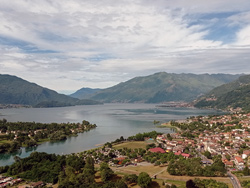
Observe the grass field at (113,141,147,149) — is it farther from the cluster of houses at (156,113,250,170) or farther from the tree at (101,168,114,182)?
the tree at (101,168,114,182)

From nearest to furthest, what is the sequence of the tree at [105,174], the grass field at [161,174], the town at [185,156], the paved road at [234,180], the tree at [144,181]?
the tree at [144,181]
the paved road at [234,180]
the grass field at [161,174]
the tree at [105,174]
the town at [185,156]

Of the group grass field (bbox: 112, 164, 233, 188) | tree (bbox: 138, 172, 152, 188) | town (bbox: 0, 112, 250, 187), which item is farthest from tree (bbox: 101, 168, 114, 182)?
tree (bbox: 138, 172, 152, 188)

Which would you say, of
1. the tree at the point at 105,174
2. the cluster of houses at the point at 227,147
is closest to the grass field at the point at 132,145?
the cluster of houses at the point at 227,147

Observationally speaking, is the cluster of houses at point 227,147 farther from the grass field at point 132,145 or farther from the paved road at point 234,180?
the grass field at point 132,145

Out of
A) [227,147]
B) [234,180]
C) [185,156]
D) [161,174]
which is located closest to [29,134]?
[185,156]

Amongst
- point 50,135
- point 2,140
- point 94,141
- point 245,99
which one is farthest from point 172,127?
point 245,99

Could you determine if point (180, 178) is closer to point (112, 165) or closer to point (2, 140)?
point (112, 165)

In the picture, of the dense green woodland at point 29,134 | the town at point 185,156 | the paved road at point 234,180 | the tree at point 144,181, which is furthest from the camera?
the dense green woodland at point 29,134

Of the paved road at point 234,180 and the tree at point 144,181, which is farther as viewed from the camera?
the paved road at point 234,180

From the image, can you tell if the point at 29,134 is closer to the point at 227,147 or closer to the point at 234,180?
the point at 227,147
